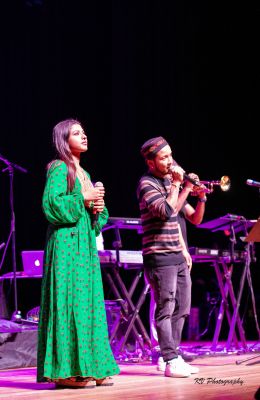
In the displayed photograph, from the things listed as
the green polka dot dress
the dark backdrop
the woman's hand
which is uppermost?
the dark backdrop

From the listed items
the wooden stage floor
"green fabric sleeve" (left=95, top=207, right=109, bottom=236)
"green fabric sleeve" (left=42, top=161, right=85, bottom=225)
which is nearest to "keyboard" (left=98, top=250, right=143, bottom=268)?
the wooden stage floor

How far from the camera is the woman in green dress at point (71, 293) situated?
12.1 feet

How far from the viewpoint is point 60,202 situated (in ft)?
12.3

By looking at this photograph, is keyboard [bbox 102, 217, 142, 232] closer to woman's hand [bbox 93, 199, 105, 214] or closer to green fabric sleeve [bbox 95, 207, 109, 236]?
green fabric sleeve [bbox 95, 207, 109, 236]

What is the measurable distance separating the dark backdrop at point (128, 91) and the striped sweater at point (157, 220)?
9.52 ft

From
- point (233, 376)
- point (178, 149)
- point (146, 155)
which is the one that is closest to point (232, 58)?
point (178, 149)

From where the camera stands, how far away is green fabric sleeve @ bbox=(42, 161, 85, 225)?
3748 millimetres

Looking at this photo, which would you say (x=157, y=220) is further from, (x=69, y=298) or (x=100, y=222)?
(x=69, y=298)

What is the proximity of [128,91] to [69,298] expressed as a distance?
4.57m

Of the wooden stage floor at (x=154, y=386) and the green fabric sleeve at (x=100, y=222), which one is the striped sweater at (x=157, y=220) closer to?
the green fabric sleeve at (x=100, y=222)

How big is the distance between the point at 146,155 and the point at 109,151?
3.32 metres

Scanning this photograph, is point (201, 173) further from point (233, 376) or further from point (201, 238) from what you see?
point (233, 376)

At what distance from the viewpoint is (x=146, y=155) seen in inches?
178

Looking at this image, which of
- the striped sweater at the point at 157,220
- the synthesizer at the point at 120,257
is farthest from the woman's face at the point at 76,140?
the synthesizer at the point at 120,257
